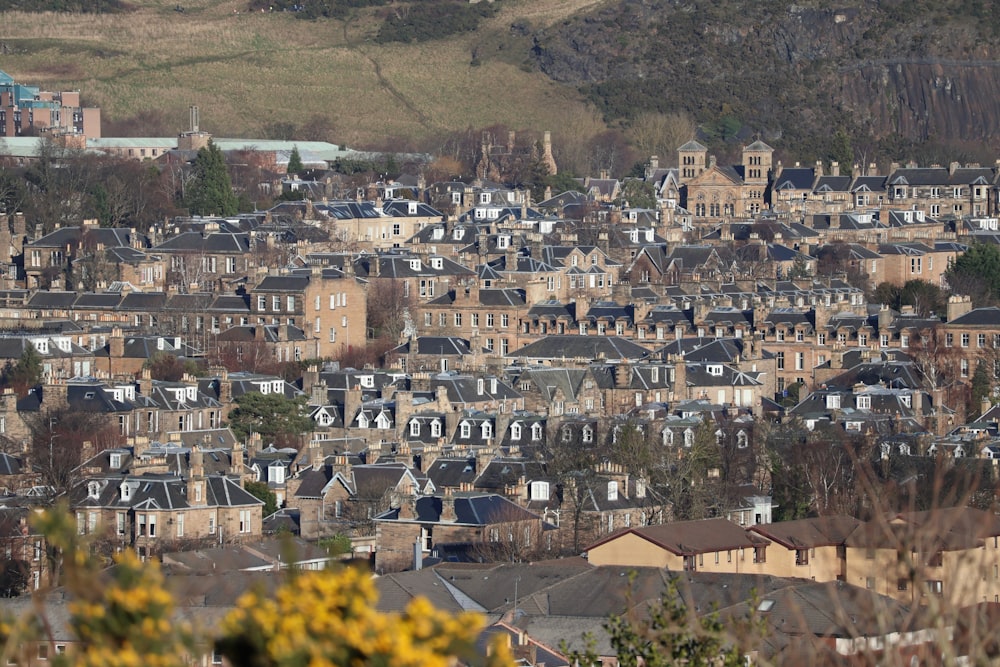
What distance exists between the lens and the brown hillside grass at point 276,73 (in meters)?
148

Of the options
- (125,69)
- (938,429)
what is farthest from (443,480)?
(125,69)

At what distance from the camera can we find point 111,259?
8981cm

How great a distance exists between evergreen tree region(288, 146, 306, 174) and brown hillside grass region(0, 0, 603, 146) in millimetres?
16004

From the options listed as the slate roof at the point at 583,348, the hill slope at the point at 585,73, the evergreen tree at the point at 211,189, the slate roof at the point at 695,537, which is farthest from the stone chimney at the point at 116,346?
the hill slope at the point at 585,73

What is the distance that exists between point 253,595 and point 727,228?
3636 inches

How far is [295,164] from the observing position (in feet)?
414

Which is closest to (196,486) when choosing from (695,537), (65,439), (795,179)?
(65,439)

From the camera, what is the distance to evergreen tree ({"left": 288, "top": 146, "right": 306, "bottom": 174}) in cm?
12562

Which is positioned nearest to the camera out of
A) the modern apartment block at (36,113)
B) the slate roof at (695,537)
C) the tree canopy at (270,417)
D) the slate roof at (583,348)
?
the slate roof at (695,537)

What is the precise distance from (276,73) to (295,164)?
1164 inches

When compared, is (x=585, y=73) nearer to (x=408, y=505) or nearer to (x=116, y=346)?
(x=116, y=346)

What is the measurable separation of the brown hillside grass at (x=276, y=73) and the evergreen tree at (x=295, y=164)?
52.5ft

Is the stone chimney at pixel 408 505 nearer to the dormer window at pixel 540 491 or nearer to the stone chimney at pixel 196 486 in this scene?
the dormer window at pixel 540 491

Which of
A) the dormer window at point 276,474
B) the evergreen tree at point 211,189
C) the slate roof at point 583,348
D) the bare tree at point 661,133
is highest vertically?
the bare tree at point 661,133
